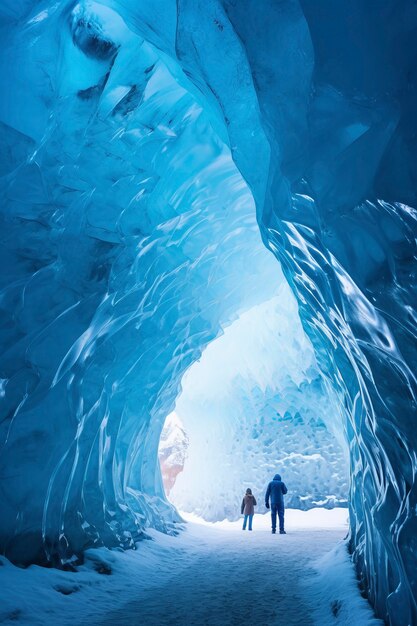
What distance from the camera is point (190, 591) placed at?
5.07 metres

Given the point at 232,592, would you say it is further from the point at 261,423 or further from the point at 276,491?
the point at 261,423

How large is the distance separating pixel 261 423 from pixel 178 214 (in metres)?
12.1

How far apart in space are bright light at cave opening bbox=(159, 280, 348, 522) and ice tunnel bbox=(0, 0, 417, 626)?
8218 millimetres

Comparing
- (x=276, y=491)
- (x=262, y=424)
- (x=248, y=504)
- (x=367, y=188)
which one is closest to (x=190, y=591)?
(x=367, y=188)

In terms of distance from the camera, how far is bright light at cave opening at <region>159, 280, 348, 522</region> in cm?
1634

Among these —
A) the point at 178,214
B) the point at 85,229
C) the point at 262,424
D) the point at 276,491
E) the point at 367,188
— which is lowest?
the point at 276,491

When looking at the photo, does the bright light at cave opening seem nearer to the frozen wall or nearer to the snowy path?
the frozen wall

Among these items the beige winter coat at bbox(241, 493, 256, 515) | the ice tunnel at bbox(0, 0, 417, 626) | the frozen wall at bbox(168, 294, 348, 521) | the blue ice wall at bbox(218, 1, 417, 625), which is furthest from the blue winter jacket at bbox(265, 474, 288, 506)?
the blue ice wall at bbox(218, 1, 417, 625)

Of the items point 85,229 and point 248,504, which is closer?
point 85,229

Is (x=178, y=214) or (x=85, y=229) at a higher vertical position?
(x=178, y=214)

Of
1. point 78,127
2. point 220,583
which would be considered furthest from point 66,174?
point 220,583

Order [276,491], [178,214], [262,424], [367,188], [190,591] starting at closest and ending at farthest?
[367,188]
[190,591]
[178,214]
[276,491]
[262,424]

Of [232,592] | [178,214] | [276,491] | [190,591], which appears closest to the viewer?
[232,592]

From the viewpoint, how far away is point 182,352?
11.0 meters
